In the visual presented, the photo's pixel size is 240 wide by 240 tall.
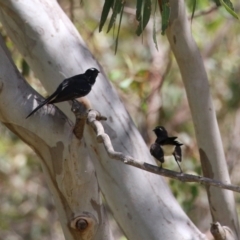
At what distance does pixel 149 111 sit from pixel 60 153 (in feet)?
7.98

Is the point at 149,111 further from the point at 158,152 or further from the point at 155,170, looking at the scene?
the point at 155,170

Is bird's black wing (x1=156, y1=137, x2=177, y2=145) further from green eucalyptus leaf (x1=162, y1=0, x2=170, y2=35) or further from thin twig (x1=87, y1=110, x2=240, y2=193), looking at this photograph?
green eucalyptus leaf (x1=162, y1=0, x2=170, y2=35)

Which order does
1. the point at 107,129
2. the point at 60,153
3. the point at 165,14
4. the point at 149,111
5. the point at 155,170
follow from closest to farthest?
the point at 155,170, the point at 60,153, the point at 165,14, the point at 107,129, the point at 149,111

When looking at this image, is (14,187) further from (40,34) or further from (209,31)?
(40,34)

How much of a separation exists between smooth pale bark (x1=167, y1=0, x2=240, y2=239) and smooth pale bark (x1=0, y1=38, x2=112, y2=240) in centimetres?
68

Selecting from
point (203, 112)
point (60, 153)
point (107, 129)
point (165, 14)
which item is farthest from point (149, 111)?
point (60, 153)

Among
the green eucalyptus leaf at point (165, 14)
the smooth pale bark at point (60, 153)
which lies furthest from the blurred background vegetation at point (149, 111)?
the smooth pale bark at point (60, 153)

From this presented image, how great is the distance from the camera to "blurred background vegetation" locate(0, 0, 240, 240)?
14.3 ft

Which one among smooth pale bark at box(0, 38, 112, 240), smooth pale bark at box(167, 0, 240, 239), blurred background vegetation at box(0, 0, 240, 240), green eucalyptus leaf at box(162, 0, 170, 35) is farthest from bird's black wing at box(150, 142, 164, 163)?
blurred background vegetation at box(0, 0, 240, 240)

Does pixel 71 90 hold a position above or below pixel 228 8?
below

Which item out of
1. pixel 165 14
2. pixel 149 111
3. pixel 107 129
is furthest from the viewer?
pixel 149 111

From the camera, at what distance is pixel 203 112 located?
95.4 inches

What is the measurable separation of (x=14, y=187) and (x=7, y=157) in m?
0.41

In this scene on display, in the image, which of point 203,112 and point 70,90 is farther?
point 203,112
